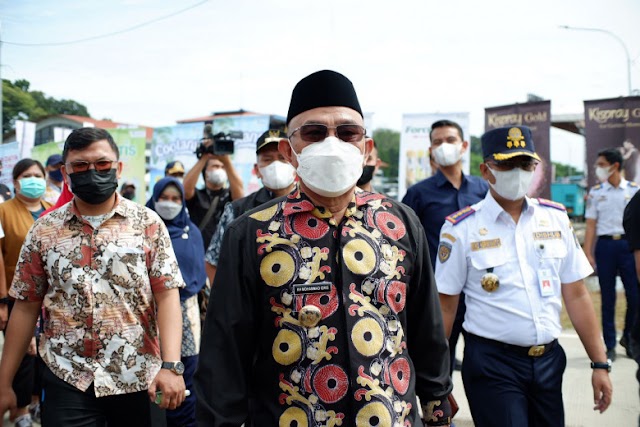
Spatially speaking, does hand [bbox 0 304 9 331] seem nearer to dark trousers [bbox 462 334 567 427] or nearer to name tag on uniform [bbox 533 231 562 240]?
dark trousers [bbox 462 334 567 427]

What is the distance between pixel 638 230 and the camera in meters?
3.53

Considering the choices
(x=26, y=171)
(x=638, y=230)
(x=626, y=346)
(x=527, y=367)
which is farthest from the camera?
(x=626, y=346)

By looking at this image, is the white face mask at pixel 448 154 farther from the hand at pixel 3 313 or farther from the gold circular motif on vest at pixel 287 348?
the hand at pixel 3 313

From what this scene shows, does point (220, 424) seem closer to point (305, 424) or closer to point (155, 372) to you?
point (305, 424)

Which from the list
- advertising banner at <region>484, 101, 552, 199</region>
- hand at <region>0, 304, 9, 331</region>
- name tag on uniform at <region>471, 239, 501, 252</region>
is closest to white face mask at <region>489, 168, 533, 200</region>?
name tag on uniform at <region>471, 239, 501, 252</region>

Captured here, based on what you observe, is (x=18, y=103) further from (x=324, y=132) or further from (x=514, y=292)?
(x=324, y=132)

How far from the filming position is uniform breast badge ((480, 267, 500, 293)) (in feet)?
10.1

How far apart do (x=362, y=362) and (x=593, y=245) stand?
661 centimetres

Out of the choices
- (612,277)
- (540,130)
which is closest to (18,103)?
(540,130)

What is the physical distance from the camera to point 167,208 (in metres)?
4.52

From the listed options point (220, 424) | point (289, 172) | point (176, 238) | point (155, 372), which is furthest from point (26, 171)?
point (220, 424)

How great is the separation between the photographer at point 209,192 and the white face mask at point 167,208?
93 centimetres

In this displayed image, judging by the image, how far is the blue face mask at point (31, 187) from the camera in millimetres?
5148

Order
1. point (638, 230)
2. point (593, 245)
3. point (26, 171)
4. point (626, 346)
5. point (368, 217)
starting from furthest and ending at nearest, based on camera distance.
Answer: point (593, 245), point (626, 346), point (26, 171), point (638, 230), point (368, 217)
